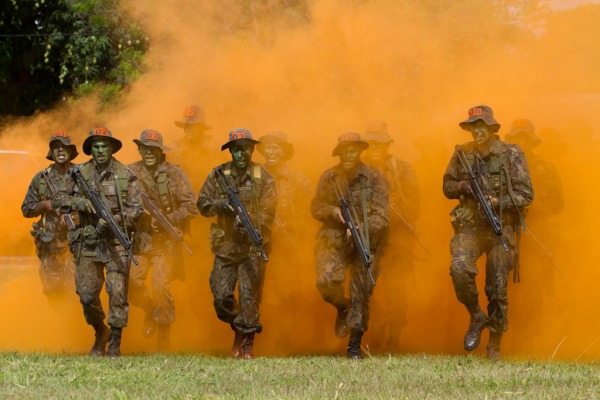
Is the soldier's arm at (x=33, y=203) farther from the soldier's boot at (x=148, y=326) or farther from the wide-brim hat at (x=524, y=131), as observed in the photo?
the wide-brim hat at (x=524, y=131)

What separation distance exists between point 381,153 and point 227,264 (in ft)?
6.83

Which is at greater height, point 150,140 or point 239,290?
point 150,140

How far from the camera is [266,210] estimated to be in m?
11.9

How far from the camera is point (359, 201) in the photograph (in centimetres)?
1190

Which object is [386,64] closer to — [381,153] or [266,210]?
[381,153]

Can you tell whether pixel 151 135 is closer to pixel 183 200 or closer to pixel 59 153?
pixel 183 200

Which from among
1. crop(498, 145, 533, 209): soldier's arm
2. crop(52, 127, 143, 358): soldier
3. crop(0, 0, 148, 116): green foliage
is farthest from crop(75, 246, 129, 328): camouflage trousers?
crop(0, 0, 148, 116): green foliage

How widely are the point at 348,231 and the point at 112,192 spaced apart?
209 cm

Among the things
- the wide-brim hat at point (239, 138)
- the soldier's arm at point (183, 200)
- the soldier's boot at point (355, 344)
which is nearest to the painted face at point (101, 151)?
the wide-brim hat at point (239, 138)

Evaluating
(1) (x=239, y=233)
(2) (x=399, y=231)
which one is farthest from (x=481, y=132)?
(1) (x=239, y=233)

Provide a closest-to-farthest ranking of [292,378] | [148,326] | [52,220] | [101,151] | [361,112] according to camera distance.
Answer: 1. [292,378]
2. [101,151]
3. [148,326]
4. [52,220]
5. [361,112]

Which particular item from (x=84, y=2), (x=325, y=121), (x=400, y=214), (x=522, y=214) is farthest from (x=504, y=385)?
(x=84, y=2)

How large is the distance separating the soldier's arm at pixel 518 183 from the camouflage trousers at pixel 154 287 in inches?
128

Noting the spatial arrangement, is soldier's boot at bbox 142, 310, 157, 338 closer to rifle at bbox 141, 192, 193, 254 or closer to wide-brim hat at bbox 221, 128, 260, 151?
rifle at bbox 141, 192, 193, 254
